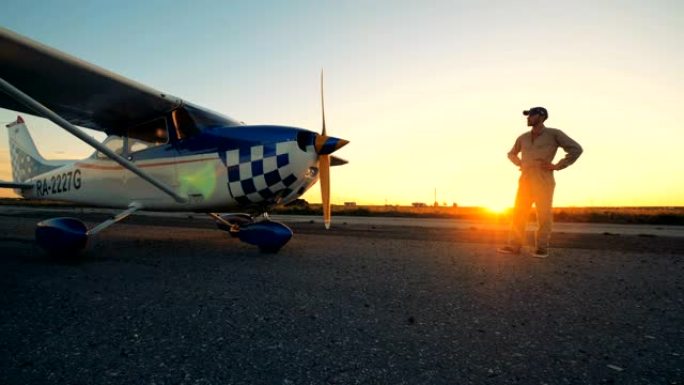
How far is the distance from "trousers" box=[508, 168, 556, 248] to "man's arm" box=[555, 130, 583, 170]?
16 centimetres

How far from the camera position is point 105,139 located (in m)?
5.87

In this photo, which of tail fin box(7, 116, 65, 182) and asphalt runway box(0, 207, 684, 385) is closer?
asphalt runway box(0, 207, 684, 385)

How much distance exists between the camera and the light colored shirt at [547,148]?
4.20m

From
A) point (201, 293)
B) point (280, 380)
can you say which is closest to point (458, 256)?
point (201, 293)

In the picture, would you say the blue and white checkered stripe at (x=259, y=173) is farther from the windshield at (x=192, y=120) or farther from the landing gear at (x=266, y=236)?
the windshield at (x=192, y=120)

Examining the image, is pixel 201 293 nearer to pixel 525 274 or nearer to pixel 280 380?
pixel 280 380

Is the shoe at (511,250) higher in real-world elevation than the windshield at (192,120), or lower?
lower

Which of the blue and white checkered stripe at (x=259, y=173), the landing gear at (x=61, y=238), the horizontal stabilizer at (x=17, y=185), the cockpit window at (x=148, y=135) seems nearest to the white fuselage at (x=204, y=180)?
the blue and white checkered stripe at (x=259, y=173)

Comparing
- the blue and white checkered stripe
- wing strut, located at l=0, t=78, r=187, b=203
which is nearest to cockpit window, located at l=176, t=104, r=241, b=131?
the blue and white checkered stripe

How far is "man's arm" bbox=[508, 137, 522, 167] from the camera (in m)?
4.60

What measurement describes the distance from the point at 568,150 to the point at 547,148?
247 millimetres

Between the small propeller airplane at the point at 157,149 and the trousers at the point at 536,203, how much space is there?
238 centimetres

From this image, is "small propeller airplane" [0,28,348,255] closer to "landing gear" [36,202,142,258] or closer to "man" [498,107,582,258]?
"landing gear" [36,202,142,258]

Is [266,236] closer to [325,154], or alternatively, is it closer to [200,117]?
[325,154]
